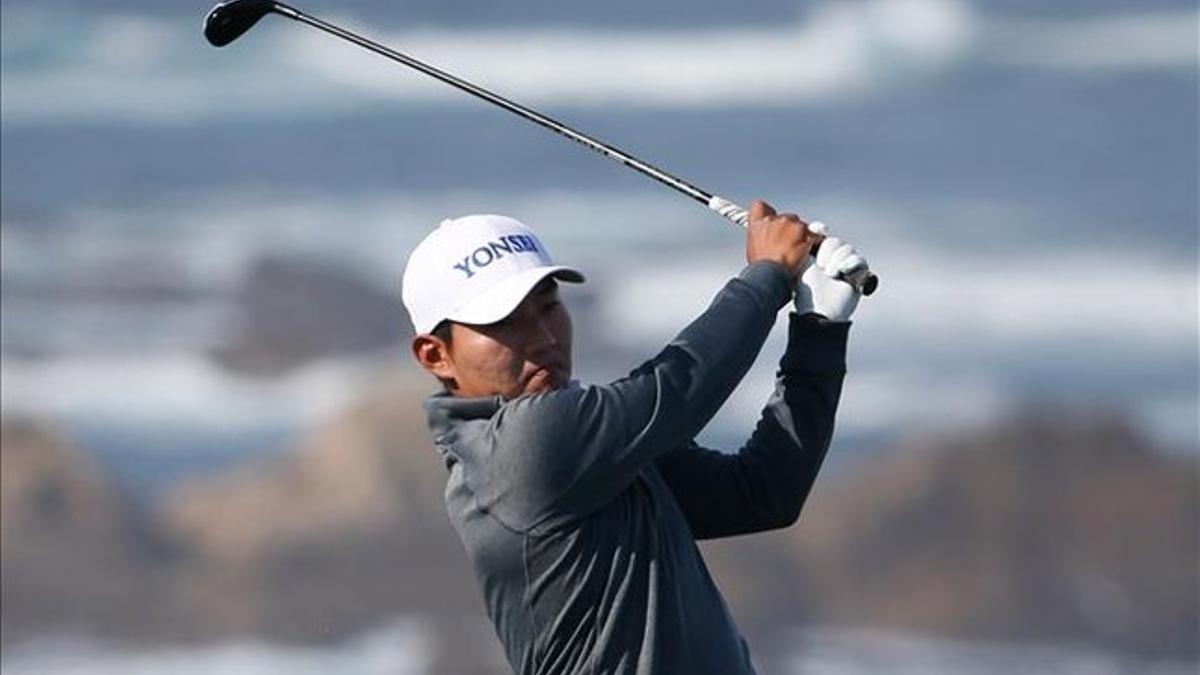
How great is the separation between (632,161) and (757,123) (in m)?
2.83

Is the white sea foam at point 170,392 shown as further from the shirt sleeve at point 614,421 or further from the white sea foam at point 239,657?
the shirt sleeve at point 614,421

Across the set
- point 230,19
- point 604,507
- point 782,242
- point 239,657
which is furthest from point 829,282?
point 239,657

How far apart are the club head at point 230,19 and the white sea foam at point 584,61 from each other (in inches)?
90.4

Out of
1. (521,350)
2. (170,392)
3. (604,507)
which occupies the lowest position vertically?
(170,392)

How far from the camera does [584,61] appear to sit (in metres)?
5.67

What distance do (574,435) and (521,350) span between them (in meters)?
0.11

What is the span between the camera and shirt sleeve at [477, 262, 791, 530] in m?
2.45

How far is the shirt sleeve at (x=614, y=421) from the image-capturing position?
2.45 m

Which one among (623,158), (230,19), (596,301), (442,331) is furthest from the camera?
(596,301)

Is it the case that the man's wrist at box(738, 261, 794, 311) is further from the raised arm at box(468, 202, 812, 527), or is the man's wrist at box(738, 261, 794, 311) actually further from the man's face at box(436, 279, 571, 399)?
the man's face at box(436, 279, 571, 399)

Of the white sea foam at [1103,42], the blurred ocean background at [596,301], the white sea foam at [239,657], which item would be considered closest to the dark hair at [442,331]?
the blurred ocean background at [596,301]

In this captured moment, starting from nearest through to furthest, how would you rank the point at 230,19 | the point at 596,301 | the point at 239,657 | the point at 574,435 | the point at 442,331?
the point at 574,435 < the point at 442,331 < the point at 230,19 < the point at 596,301 < the point at 239,657

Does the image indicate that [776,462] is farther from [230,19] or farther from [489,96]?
[230,19]

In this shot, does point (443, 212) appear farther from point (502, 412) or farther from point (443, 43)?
point (502, 412)
